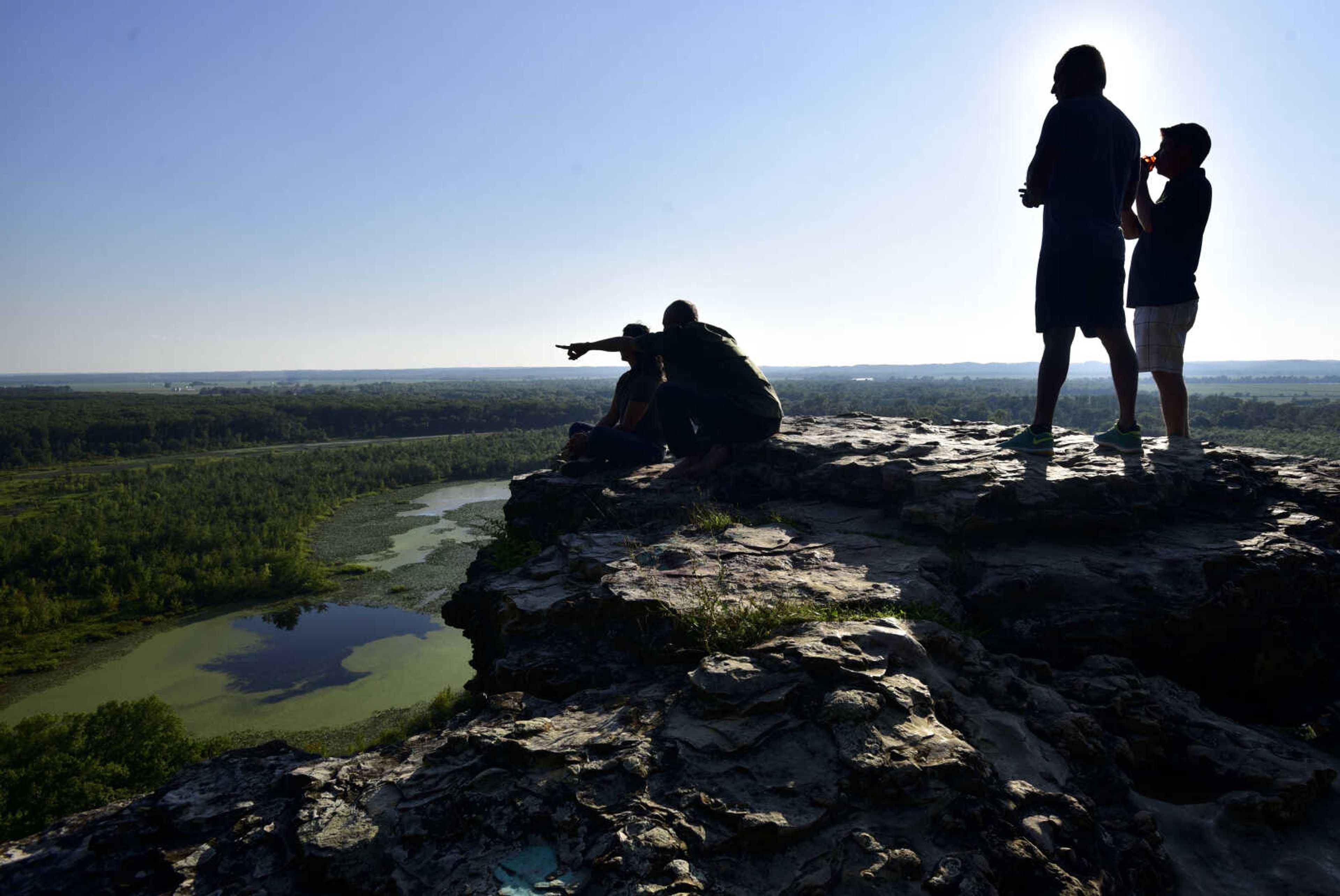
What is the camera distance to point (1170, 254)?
571 cm

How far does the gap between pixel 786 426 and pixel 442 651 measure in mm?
25176

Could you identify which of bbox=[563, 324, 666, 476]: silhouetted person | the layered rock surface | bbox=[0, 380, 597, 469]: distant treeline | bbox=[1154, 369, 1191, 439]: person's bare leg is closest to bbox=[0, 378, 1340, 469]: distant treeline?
bbox=[0, 380, 597, 469]: distant treeline

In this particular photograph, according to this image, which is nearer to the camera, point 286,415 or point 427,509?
point 427,509

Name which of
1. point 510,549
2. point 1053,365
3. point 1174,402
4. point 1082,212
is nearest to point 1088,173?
point 1082,212

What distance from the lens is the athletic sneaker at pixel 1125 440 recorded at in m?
5.59

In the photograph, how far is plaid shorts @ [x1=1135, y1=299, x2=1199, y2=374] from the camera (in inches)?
228

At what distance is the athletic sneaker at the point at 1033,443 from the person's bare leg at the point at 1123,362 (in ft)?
2.00

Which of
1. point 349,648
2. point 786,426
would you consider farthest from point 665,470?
point 349,648

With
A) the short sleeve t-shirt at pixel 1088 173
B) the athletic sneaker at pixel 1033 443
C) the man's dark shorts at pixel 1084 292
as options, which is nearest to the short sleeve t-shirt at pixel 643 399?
the athletic sneaker at pixel 1033 443

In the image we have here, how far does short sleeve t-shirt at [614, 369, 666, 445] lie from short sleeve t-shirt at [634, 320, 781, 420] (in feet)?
1.69

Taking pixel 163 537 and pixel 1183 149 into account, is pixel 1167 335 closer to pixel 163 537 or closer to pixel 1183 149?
pixel 1183 149

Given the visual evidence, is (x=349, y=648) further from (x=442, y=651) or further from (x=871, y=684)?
(x=871, y=684)

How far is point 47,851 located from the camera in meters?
2.99

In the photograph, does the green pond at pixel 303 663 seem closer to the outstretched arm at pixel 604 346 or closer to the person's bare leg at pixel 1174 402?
the outstretched arm at pixel 604 346
